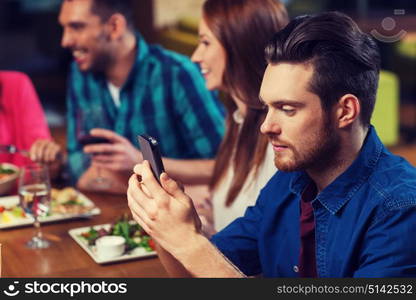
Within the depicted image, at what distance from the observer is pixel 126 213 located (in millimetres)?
2408

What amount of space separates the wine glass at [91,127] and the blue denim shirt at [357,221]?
2.52 feet

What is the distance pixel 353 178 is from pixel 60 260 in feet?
2.65

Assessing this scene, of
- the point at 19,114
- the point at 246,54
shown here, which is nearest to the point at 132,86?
the point at 19,114

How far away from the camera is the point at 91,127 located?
255 centimetres

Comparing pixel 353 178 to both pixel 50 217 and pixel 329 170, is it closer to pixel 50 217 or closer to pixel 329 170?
pixel 329 170

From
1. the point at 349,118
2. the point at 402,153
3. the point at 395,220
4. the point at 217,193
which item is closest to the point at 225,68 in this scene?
the point at 217,193

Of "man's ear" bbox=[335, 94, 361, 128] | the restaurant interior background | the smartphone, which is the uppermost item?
"man's ear" bbox=[335, 94, 361, 128]

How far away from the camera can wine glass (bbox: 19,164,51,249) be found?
2197mm

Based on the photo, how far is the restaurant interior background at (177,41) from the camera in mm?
6008

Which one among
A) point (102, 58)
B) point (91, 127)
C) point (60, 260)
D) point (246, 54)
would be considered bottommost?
point (60, 260)

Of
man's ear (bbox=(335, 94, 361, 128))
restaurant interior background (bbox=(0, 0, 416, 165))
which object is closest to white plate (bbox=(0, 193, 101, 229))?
man's ear (bbox=(335, 94, 361, 128))

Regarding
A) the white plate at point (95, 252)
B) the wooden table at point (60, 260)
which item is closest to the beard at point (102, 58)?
the wooden table at point (60, 260)

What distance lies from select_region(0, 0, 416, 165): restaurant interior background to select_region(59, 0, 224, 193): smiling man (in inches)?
73.0

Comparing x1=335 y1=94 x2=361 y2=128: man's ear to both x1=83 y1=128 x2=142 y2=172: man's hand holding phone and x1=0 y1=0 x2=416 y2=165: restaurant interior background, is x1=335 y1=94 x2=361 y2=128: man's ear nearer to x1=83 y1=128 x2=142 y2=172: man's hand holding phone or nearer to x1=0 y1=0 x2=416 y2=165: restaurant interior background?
x1=83 y1=128 x2=142 y2=172: man's hand holding phone
